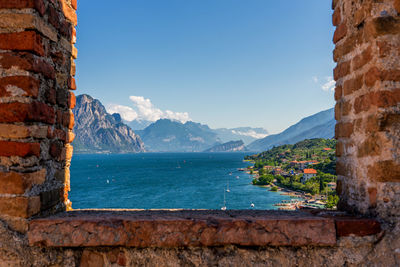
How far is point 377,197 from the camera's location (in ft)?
5.97

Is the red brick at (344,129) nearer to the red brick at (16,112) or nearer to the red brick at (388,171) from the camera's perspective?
the red brick at (388,171)

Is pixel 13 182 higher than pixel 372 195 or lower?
higher

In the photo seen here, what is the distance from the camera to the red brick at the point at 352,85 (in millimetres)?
1959

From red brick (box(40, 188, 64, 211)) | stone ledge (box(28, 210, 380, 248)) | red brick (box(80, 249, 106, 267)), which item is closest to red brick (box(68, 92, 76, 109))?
red brick (box(40, 188, 64, 211))

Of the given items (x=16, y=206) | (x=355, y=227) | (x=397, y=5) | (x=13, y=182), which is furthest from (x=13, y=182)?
(x=397, y=5)

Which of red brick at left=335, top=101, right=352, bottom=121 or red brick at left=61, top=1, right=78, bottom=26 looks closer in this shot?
red brick at left=335, top=101, right=352, bottom=121

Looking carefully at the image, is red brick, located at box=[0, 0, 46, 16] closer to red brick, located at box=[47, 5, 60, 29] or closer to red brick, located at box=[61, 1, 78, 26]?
red brick, located at box=[47, 5, 60, 29]

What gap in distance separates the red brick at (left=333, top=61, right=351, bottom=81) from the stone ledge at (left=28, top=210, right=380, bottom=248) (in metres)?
1.12

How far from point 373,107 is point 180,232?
1.52 m

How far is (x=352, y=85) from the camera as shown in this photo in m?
2.04

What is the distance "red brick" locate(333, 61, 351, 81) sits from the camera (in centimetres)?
211

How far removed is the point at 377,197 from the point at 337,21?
1.42 metres

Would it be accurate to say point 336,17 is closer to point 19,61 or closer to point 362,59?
point 362,59

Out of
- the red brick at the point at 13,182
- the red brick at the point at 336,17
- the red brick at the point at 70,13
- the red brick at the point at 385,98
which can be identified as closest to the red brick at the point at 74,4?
the red brick at the point at 70,13
